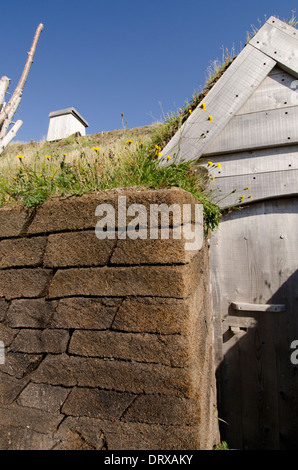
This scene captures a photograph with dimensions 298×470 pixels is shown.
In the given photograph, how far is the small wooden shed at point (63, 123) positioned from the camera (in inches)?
295

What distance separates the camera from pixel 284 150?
9.09 feet

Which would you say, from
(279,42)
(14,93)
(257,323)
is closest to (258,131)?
(279,42)

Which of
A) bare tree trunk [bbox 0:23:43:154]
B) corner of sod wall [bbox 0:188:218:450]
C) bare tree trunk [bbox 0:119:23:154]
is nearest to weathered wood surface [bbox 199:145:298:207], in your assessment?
corner of sod wall [bbox 0:188:218:450]

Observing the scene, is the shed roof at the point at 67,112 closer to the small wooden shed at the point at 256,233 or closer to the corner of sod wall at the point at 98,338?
the small wooden shed at the point at 256,233

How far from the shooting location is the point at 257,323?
278 centimetres

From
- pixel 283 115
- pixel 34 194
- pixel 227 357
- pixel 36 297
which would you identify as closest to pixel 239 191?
pixel 283 115

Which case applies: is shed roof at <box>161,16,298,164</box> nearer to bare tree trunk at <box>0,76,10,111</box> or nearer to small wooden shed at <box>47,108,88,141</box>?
bare tree trunk at <box>0,76,10,111</box>

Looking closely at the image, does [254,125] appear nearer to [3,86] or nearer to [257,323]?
[257,323]

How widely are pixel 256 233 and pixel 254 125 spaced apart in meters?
1.05

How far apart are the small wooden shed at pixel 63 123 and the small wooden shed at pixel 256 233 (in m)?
5.36

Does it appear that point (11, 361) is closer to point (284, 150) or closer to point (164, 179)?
point (164, 179)

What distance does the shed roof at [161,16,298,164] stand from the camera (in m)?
2.85

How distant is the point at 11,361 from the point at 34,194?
111cm

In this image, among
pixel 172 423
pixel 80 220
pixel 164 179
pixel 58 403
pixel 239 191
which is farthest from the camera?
pixel 239 191
